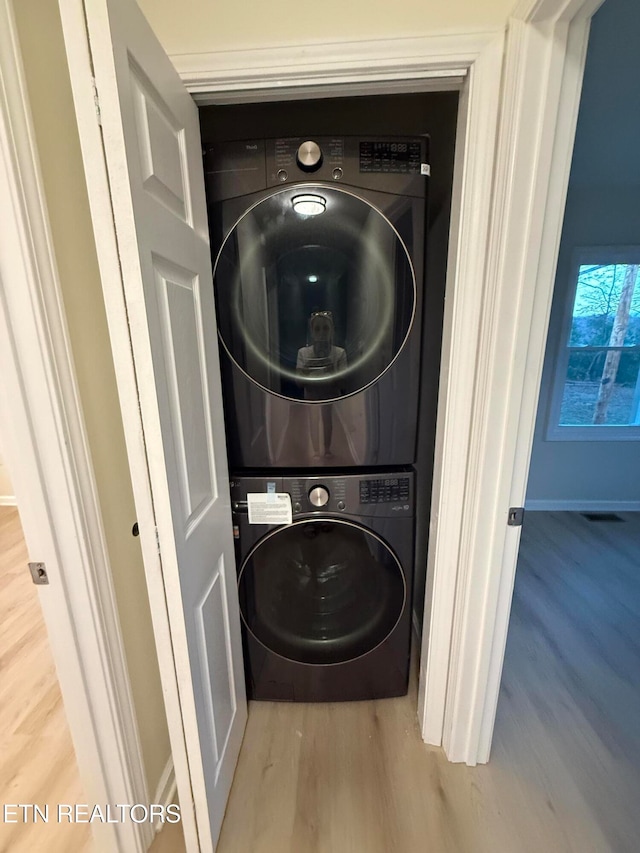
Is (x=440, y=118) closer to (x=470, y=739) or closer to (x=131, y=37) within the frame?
(x=131, y=37)

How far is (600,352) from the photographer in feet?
9.44

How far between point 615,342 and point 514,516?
8.36 ft

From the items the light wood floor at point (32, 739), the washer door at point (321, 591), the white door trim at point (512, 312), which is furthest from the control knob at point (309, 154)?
the light wood floor at point (32, 739)

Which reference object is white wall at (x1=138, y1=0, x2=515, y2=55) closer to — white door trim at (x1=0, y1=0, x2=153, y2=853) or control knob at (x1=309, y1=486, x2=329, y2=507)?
white door trim at (x1=0, y1=0, x2=153, y2=853)

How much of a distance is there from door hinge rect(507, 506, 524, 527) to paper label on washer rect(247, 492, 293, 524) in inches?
24.2

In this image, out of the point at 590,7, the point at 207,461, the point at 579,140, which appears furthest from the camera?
the point at 579,140

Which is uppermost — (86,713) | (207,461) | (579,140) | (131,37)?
(579,140)

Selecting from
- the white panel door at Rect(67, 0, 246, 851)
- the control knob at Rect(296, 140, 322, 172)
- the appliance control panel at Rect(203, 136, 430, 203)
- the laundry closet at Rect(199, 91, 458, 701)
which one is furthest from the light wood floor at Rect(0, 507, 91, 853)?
the control knob at Rect(296, 140, 322, 172)

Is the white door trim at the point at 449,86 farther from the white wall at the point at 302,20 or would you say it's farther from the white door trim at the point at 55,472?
the white door trim at the point at 55,472

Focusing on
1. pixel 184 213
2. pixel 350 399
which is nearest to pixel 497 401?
pixel 350 399

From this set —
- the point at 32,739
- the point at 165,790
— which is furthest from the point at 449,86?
the point at 32,739

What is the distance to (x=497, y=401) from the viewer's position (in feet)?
3.23

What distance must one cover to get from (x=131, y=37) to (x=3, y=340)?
55 cm

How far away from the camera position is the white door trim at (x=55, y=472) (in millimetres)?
685
